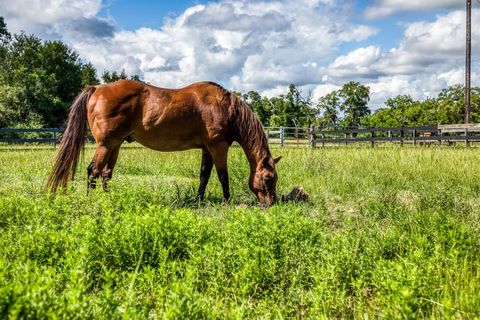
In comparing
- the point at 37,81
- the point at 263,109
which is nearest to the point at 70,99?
the point at 37,81

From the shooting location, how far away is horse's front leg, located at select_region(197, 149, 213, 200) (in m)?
6.74

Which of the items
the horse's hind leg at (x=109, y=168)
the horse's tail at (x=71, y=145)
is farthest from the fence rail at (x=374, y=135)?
the horse's tail at (x=71, y=145)

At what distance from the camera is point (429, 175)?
7773mm

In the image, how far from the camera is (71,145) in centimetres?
592

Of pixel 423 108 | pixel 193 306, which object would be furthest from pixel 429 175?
pixel 423 108

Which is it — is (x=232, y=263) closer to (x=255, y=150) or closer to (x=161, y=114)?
(x=255, y=150)

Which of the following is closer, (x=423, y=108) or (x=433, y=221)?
(x=433, y=221)

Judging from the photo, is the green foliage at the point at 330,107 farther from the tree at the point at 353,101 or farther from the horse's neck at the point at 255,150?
the horse's neck at the point at 255,150

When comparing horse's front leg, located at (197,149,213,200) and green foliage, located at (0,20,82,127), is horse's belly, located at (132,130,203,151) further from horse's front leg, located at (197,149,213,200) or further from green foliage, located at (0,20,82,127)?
green foliage, located at (0,20,82,127)

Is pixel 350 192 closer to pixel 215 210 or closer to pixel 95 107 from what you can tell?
pixel 215 210

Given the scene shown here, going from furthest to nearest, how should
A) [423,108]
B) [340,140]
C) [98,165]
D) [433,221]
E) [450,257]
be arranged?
[423,108], [340,140], [98,165], [433,221], [450,257]

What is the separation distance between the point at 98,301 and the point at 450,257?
2502 millimetres

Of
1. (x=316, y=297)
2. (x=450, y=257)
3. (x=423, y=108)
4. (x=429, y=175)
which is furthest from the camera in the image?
(x=423, y=108)

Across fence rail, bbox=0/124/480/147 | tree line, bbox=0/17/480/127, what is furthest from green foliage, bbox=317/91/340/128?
fence rail, bbox=0/124/480/147
